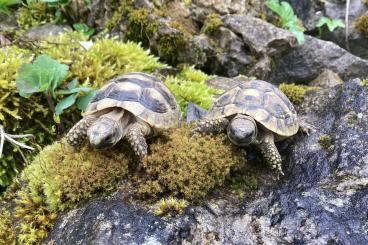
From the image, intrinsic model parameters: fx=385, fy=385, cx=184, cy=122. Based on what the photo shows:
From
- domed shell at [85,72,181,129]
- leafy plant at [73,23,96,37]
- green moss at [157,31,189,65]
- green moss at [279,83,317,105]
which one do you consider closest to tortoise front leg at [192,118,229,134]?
domed shell at [85,72,181,129]

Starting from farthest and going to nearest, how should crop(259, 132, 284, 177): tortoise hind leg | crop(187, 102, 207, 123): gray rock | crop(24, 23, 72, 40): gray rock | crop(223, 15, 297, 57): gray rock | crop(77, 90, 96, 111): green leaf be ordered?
crop(24, 23, 72, 40): gray rock
crop(223, 15, 297, 57): gray rock
crop(77, 90, 96, 111): green leaf
crop(187, 102, 207, 123): gray rock
crop(259, 132, 284, 177): tortoise hind leg

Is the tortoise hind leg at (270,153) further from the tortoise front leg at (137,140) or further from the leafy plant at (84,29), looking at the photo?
the leafy plant at (84,29)

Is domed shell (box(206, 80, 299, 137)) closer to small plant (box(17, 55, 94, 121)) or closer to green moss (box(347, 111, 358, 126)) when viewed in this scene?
green moss (box(347, 111, 358, 126))

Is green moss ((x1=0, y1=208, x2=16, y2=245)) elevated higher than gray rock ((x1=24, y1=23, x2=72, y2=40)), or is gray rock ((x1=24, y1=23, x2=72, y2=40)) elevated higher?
green moss ((x1=0, y1=208, x2=16, y2=245))

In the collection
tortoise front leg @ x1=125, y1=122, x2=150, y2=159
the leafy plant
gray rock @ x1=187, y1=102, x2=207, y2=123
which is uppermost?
tortoise front leg @ x1=125, y1=122, x2=150, y2=159

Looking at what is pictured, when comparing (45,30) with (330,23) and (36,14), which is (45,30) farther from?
(330,23)

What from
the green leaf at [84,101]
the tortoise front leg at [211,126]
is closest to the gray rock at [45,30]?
the green leaf at [84,101]

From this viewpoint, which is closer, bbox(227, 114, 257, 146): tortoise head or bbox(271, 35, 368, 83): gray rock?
bbox(227, 114, 257, 146): tortoise head

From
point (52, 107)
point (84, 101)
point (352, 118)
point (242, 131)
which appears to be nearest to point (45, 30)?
point (52, 107)
